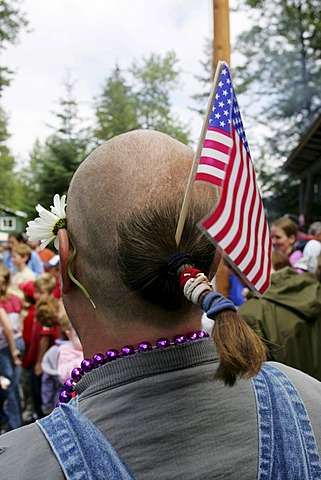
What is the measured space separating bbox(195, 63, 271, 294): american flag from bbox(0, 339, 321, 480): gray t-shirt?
0.18 metres

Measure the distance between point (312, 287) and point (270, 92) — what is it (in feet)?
103

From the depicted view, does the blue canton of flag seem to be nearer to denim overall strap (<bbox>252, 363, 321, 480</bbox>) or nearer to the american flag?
the american flag

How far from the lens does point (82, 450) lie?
109 cm

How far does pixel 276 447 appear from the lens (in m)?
1.17

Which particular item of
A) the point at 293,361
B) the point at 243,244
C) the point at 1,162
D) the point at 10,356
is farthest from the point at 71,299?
the point at 1,162

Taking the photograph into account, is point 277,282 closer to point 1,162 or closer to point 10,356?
point 10,356

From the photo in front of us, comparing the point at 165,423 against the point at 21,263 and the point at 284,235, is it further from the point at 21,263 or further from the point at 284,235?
the point at 21,263

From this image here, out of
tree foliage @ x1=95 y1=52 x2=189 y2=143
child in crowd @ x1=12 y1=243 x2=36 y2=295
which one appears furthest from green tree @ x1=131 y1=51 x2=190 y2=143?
child in crowd @ x1=12 y1=243 x2=36 y2=295

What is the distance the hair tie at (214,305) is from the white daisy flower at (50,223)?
1.41 ft

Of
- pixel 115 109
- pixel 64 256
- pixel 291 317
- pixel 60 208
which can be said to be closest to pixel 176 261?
pixel 64 256

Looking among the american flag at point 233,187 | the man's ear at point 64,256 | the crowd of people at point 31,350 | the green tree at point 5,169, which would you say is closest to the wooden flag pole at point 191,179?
the american flag at point 233,187

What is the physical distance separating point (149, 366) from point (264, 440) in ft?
0.81

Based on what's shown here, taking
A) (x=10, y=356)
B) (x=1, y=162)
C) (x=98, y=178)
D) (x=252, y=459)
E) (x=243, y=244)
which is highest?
(x=1, y=162)

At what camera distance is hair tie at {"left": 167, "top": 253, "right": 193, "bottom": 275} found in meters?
1.10
